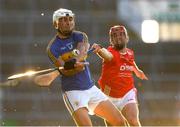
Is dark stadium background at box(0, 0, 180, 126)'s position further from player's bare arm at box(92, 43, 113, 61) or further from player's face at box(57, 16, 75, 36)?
player's face at box(57, 16, 75, 36)

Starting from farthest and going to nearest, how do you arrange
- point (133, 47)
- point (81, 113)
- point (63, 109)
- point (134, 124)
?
point (133, 47), point (63, 109), point (134, 124), point (81, 113)

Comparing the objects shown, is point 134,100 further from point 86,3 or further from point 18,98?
point 86,3

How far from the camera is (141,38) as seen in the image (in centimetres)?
2214

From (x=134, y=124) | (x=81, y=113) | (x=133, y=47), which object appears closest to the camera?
(x=81, y=113)

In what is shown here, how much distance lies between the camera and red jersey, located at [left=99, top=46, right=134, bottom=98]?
1149 cm

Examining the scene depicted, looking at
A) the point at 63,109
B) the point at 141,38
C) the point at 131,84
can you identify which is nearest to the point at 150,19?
the point at 141,38

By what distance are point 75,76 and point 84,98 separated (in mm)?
276

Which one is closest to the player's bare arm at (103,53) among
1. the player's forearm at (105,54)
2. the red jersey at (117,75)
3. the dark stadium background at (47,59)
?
the player's forearm at (105,54)

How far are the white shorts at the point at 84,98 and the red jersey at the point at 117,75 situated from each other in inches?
27.6

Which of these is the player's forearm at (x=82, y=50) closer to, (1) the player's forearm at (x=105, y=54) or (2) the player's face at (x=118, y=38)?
(1) the player's forearm at (x=105, y=54)

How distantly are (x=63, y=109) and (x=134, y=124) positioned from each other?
9601mm

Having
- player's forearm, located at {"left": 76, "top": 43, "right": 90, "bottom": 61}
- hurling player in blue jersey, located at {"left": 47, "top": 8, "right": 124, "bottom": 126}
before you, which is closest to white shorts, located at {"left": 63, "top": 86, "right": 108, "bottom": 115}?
hurling player in blue jersey, located at {"left": 47, "top": 8, "right": 124, "bottom": 126}

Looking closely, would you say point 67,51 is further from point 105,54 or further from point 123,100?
point 123,100

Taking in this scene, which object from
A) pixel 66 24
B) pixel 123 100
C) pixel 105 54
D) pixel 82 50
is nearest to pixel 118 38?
pixel 105 54
